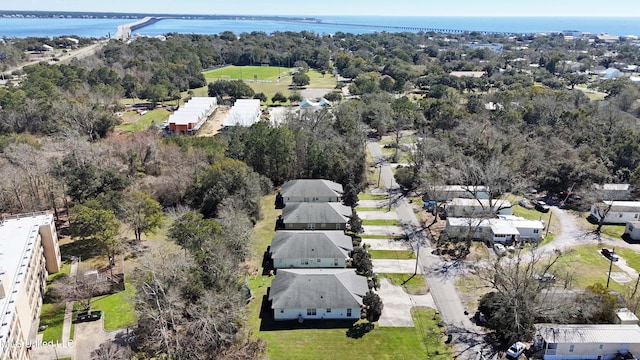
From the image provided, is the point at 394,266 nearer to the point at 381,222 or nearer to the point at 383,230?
the point at 383,230

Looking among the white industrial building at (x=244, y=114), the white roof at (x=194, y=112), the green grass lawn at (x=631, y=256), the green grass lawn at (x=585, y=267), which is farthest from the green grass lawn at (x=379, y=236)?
the white roof at (x=194, y=112)

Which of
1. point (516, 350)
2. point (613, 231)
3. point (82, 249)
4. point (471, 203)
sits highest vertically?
point (471, 203)

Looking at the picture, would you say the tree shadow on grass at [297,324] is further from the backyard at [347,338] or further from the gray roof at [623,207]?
the gray roof at [623,207]

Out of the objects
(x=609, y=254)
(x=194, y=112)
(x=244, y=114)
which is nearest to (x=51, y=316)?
(x=609, y=254)

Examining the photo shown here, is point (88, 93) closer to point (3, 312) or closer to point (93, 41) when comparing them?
point (3, 312)

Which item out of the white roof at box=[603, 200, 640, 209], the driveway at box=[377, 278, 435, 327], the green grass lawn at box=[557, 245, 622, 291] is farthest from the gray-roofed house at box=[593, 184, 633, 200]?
the driveway at box=[377, 278, 435, 327]

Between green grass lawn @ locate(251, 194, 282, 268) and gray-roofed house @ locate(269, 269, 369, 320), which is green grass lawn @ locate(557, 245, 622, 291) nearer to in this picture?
gray-roofed house @ locate(269, 269, 369, 320)
